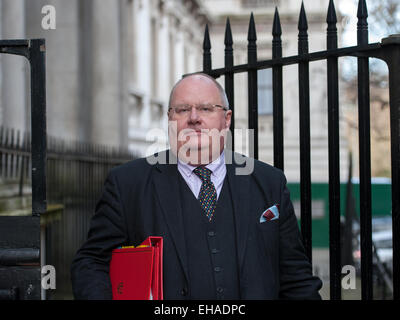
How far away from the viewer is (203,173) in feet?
11.3

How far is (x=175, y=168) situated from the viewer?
137 inches

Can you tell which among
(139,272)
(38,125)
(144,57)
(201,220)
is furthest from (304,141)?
(144,57)

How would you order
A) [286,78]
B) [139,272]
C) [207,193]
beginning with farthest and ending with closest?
1. [286,78]
2. [207,193]
3. [139,272]

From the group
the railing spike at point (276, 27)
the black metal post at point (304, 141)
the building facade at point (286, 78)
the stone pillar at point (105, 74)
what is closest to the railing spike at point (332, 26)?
the black metal post at point (304, 141)

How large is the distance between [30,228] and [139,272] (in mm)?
546

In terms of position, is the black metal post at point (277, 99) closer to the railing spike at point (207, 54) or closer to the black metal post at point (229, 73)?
the black metal post at point (229, 73)

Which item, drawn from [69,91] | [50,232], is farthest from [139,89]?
[50,232]

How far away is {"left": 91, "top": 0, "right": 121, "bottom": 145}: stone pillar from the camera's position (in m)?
Result: 16.2

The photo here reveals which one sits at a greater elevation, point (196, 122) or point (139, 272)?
point (196, 122)

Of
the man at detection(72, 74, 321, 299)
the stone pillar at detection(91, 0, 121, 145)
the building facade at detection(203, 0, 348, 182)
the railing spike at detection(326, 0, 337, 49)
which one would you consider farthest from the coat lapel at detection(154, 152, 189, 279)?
the building facade at detection(203, 0, 348, 182)

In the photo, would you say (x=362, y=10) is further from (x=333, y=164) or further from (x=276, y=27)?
(x=333, y=164)

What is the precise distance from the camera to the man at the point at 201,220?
3.22 meters

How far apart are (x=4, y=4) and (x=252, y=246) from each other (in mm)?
7300

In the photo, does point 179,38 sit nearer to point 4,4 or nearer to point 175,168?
point 4,4
